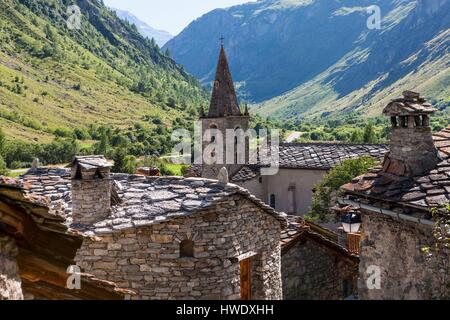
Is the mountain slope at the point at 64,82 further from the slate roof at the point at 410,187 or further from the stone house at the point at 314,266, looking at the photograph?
the slate roof at the point at 410,187

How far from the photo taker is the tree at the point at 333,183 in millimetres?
27641

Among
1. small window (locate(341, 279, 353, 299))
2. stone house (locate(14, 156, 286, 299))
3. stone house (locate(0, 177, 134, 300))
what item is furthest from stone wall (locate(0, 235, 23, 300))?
small window (locate(341, 279, 353, 299))

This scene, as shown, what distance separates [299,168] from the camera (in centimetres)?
3491

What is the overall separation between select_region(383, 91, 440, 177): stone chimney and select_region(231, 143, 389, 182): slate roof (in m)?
23.0

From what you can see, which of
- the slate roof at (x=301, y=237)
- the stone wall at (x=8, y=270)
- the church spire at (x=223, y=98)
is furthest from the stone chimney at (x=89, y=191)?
the church spire at (x=223, y=98)

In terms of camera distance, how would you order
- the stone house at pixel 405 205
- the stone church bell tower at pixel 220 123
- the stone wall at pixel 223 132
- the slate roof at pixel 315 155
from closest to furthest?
the stone house at pixel 405 205, the slate roof at pixel 315 155, the stone wall at pixel 223 132, the stone church bell tower at pixel 220 123

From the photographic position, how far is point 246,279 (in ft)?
39.7

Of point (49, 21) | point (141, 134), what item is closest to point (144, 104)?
point (141, 134)

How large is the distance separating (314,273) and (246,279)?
150 inches

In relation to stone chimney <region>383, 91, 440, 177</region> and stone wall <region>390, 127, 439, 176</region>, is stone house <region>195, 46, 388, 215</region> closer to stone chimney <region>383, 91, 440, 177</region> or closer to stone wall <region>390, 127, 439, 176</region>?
stone chimney <region>383, 91, 440, 177</region>

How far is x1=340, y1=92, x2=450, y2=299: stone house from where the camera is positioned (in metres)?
8.95

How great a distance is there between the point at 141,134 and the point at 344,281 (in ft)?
310

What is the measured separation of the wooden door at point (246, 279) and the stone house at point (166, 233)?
1.0 inches

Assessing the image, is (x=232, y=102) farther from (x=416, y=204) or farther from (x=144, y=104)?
(x=144, y=104)
